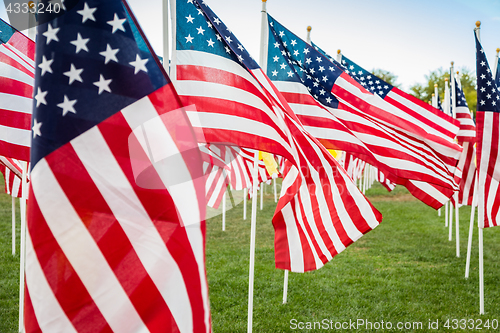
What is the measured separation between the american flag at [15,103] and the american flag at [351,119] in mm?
2973

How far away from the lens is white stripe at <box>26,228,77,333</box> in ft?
6.70

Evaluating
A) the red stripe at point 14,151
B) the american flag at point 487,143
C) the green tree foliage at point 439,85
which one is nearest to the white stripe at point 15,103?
A: the red stripe at point 14,151

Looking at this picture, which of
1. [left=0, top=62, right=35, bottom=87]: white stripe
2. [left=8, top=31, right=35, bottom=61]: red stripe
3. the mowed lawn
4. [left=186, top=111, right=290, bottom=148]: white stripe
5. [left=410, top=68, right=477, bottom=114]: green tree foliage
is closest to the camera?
[left=186, top=111, right=290, bottom=148]: white stripe

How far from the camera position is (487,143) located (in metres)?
6.08

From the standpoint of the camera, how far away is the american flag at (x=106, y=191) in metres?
2.07

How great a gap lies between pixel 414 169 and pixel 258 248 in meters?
6.36

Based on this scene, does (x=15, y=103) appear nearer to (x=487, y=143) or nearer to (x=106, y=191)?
(x=106, y=191)

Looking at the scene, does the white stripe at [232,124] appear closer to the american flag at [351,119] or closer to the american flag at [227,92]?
the american flag at [227,92]

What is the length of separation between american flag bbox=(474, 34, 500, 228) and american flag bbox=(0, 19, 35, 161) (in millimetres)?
6011

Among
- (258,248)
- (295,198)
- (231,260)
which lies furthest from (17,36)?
(258,248)

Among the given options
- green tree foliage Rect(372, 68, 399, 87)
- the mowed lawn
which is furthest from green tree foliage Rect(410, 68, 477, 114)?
the mowed lawn

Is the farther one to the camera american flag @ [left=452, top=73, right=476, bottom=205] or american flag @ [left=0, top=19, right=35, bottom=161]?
american flag @ [left=452, top=73, right=476, bottom=205]

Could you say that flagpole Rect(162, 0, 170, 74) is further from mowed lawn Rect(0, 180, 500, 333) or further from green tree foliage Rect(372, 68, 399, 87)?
green tree foliage Rect(372, 68, 399, 87)

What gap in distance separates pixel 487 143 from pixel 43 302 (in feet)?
19.9
